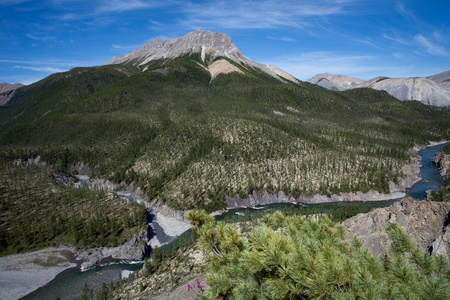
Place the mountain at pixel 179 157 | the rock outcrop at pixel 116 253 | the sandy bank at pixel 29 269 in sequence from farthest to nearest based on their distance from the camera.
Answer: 1. the mountain at pixel 179 157
2. the rock outcrop at pixel 116 253
3. the sandy bank at pixel 29 269

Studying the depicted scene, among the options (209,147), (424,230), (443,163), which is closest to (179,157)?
(209,147)

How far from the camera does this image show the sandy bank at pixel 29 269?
45.2 m

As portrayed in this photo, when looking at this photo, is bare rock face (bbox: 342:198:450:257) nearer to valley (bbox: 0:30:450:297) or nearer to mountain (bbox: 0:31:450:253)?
valley (bbox: 0:30:450:297)

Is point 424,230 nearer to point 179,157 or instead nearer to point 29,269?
point 29,269

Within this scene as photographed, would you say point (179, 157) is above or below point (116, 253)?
above

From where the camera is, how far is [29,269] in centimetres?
5003

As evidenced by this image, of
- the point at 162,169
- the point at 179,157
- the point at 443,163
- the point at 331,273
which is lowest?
the point at 162,169

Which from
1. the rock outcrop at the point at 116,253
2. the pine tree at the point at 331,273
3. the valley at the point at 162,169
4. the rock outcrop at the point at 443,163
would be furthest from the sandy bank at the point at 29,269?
the rock outcrop at the point at 443,163

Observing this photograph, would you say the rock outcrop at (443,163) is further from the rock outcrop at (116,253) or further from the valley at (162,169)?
the rock outcrop at (116,253)

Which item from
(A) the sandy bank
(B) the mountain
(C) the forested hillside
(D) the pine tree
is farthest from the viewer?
(C) the forested hillside

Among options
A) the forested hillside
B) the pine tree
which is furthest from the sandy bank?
the pine tree

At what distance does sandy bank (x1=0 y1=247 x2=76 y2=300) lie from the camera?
45.2 metres

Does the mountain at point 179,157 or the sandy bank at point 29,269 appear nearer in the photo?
the sandy bank at point 29,269

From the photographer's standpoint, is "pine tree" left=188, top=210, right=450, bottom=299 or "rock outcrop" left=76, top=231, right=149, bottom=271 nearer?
"pine tree" left=188, top=210, right=450, bottom=299
